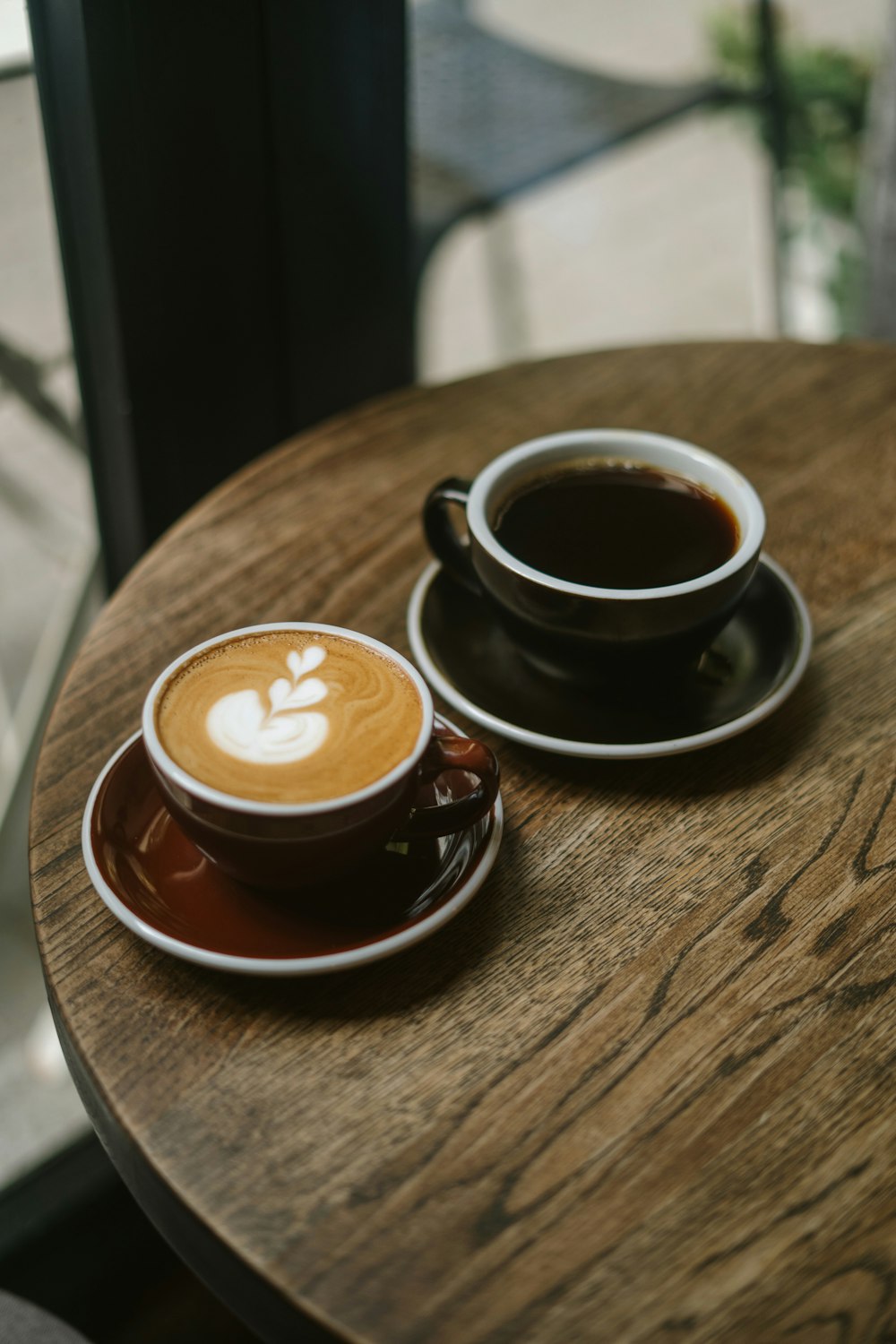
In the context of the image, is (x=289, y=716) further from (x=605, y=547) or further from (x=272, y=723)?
(x=605, y=547)

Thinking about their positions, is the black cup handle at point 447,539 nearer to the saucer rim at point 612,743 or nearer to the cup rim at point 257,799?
the saucer rim at point 612,743

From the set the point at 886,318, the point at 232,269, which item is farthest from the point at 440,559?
the point at 886,318

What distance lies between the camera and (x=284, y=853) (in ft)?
1.57

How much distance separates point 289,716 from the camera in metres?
0.51

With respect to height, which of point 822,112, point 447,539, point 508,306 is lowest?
point 508,306

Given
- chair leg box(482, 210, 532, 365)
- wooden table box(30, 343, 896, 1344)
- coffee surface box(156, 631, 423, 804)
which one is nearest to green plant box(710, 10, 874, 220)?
chair leg box(482, 210, 532, 365)

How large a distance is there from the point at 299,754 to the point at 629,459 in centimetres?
29

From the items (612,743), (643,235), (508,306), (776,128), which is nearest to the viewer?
(612,743)

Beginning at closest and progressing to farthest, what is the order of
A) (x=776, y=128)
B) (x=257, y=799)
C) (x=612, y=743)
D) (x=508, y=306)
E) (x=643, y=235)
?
(x=257, y=799), (x=612, y=743), (x=776, y=128), (x=508, y=306), (x=643, y=235)

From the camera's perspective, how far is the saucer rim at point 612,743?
58cm

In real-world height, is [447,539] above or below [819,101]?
above

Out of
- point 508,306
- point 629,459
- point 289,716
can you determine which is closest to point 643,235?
point 508,306

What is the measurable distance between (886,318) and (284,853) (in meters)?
1.63

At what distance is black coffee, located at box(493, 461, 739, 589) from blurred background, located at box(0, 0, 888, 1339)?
0.67 meters
